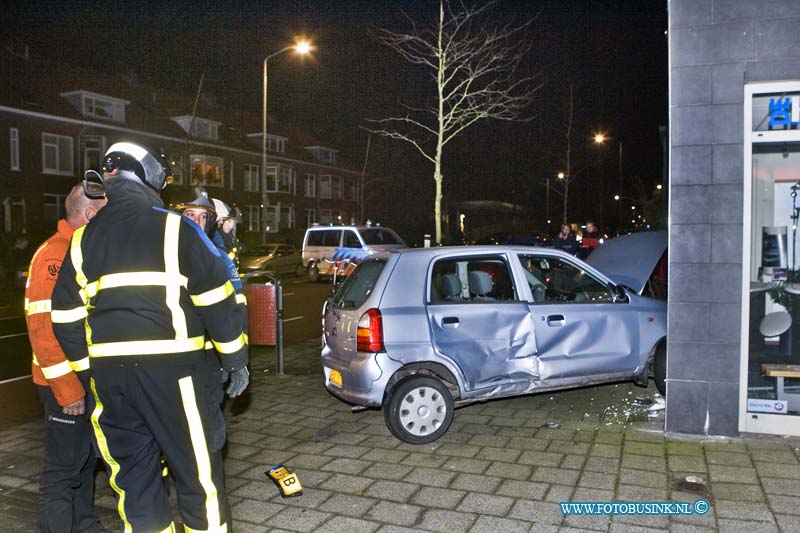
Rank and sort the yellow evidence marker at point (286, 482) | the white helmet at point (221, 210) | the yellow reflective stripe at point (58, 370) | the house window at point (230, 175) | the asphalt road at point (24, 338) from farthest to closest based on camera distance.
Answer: the house window at point (230, 175)
the asphalt road at point (24, 338)
the white helmet at point (221, 210)
the yellow evidence marker at point (286, 482)
the yellow reflective stripe at point (58, 370)

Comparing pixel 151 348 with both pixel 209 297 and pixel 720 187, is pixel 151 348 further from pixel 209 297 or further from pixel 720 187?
pixel 720 187

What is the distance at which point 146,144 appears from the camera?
67.9 ft

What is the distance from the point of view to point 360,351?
5770 mm

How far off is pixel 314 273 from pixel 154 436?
808 inches

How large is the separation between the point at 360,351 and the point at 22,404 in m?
4.15

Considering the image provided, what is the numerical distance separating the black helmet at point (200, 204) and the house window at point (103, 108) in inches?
1297

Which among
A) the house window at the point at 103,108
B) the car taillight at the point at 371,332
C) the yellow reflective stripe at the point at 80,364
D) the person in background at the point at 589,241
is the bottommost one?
the car taillight at the point at 371,332

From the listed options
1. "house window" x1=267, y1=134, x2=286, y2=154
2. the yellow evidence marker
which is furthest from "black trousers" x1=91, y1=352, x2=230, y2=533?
"house window" x1=267, y1=134, x2=286, y2=154

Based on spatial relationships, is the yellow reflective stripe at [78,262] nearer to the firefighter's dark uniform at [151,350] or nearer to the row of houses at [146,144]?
the firefighter's dark uniform at [151,350]

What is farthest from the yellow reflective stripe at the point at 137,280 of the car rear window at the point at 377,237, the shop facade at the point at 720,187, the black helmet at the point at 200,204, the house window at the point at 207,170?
the house window at the point at 207,170

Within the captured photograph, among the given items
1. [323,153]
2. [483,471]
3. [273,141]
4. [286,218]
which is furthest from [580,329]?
[323,153]

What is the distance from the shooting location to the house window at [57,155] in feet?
105

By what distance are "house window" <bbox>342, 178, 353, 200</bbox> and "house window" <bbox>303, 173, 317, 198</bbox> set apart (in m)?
3.87

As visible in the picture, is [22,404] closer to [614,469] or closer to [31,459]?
[31,459]
